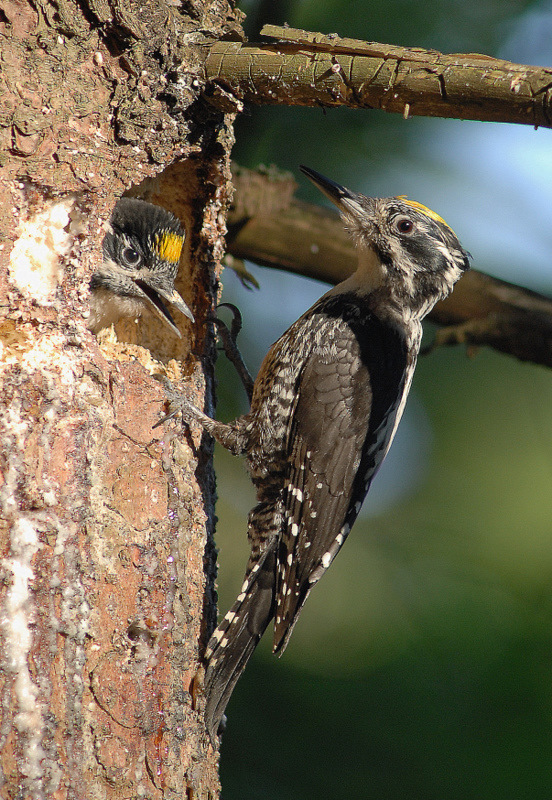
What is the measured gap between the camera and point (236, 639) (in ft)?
7.80

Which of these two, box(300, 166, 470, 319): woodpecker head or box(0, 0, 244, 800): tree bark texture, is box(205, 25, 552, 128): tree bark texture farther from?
box(300, 166, 470, 319): woodpecker head

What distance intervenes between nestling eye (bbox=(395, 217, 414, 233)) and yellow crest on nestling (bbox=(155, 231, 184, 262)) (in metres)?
0.99

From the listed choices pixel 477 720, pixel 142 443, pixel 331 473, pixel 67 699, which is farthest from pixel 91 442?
pixel 477 720

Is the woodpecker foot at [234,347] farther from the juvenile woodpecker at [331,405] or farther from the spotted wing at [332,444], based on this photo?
the spotted wing at [332,444]

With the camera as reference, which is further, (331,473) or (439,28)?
(439,28)

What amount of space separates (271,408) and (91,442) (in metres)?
1.17

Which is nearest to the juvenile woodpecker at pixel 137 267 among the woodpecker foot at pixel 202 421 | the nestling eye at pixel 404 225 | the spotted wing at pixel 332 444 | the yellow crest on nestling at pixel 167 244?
the yellow crest on nestling at pixel 167 244

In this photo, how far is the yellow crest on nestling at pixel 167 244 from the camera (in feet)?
9.50

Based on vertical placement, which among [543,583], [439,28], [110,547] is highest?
[439,28]

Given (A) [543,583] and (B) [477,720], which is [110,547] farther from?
(A) [543,583]

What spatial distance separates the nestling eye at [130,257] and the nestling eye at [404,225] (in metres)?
1.16

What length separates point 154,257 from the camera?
2.93 meters

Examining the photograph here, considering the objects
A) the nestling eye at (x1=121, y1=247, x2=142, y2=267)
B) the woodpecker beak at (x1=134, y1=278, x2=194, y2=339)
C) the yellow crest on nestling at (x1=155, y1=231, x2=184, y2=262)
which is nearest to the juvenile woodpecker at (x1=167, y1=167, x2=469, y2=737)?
the woodpecker beak at (x1=134, y1=278, x2=194, y2=339)

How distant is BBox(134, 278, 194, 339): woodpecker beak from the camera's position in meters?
2.77
